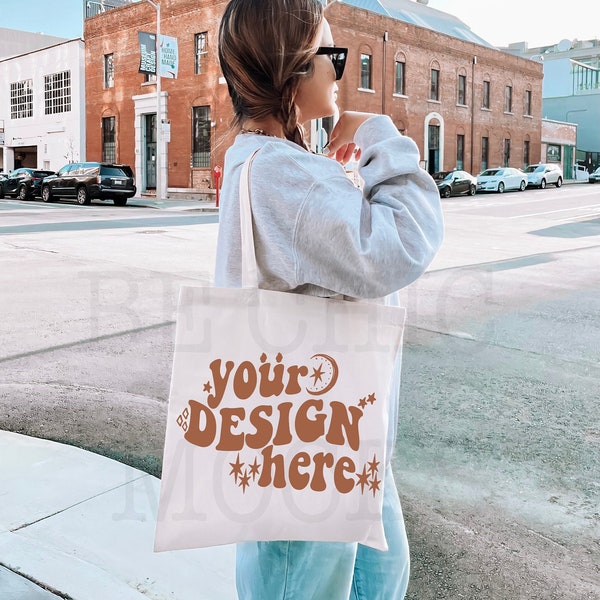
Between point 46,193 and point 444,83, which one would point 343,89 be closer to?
point 444,83

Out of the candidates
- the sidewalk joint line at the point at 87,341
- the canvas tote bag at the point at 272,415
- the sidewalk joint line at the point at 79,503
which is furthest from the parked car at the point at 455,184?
the canvas tote bag at the point at 272,415

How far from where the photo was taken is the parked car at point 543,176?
135ft

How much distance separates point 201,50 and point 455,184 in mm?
13429

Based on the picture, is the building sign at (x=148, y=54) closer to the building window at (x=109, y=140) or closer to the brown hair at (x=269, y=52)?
the building window at (x=109, y=140)

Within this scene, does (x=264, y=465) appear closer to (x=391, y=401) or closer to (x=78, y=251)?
(x=391, y=401)

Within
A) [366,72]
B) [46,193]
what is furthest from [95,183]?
[366,72]

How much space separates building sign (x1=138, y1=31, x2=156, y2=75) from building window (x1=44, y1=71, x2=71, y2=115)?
11.4 metres

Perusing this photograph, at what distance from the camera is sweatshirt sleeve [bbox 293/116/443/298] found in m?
1.34

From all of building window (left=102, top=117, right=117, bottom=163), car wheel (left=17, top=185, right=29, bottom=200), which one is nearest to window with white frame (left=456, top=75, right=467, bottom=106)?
building window (left=102, top=117, right=117, bottom=163)

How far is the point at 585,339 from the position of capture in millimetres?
6645

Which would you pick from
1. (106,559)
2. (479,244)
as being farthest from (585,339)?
(479,244)

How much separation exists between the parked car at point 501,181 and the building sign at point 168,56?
16.4 metres

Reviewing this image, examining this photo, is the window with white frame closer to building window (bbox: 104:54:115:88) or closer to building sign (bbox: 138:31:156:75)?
building sign (bbox: 138:31:156:75)

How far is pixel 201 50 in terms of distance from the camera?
3469 cm
